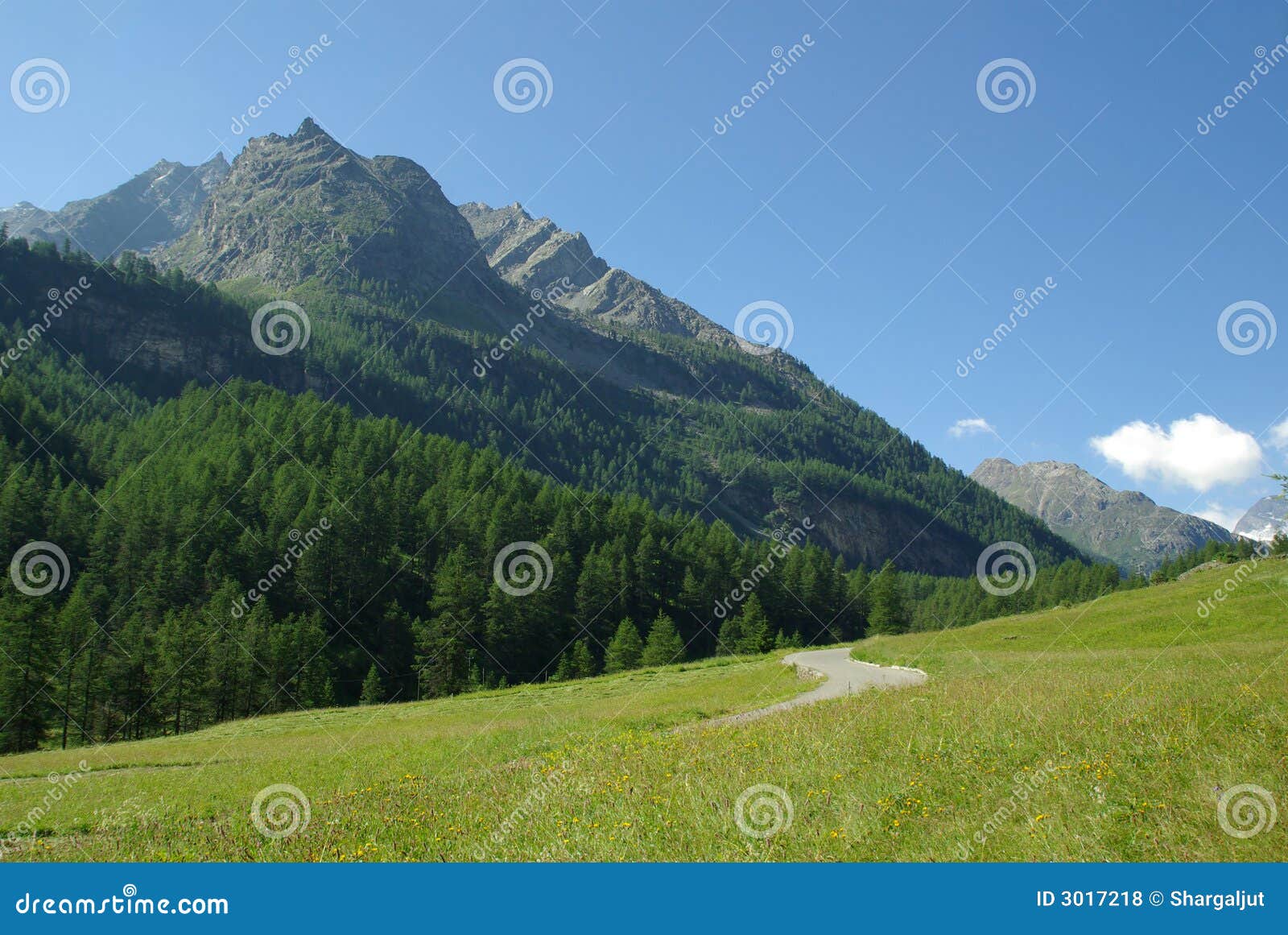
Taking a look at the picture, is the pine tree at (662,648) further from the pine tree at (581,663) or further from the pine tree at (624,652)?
the pine tree at (581,663)

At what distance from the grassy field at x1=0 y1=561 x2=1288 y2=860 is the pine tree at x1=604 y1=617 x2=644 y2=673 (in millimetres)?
50042

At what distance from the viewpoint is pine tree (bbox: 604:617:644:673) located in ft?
236

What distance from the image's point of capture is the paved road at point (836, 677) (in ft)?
72.3

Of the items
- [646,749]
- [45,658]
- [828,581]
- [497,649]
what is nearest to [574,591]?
[497,649]

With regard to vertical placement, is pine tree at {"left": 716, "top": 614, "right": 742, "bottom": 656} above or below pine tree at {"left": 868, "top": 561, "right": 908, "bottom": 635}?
below

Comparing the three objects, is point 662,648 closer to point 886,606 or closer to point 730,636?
point 730,636

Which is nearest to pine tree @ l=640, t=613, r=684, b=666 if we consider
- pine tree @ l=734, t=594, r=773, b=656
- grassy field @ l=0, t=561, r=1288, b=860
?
pine tree @ l=734, t=594, r=773, b=656

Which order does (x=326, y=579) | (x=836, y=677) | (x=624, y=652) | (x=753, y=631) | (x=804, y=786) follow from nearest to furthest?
(x=804, y=786) → (x=836, y=677) → (x=624, y=652) → (x=326, y=579) → (x=753, y=631)

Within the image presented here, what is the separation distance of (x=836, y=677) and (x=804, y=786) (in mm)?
24256

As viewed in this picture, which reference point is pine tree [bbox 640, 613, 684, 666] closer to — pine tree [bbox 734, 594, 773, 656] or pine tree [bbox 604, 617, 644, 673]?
pine tree [bbox 604, 617, 644, 673]

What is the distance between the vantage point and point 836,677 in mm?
32250

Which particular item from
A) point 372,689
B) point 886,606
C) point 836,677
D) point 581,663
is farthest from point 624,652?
point 836,677

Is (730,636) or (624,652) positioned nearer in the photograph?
(624,652)

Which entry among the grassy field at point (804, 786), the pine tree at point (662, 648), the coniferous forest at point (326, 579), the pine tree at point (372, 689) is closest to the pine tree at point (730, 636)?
the coniferous forest at point (326, 579)
